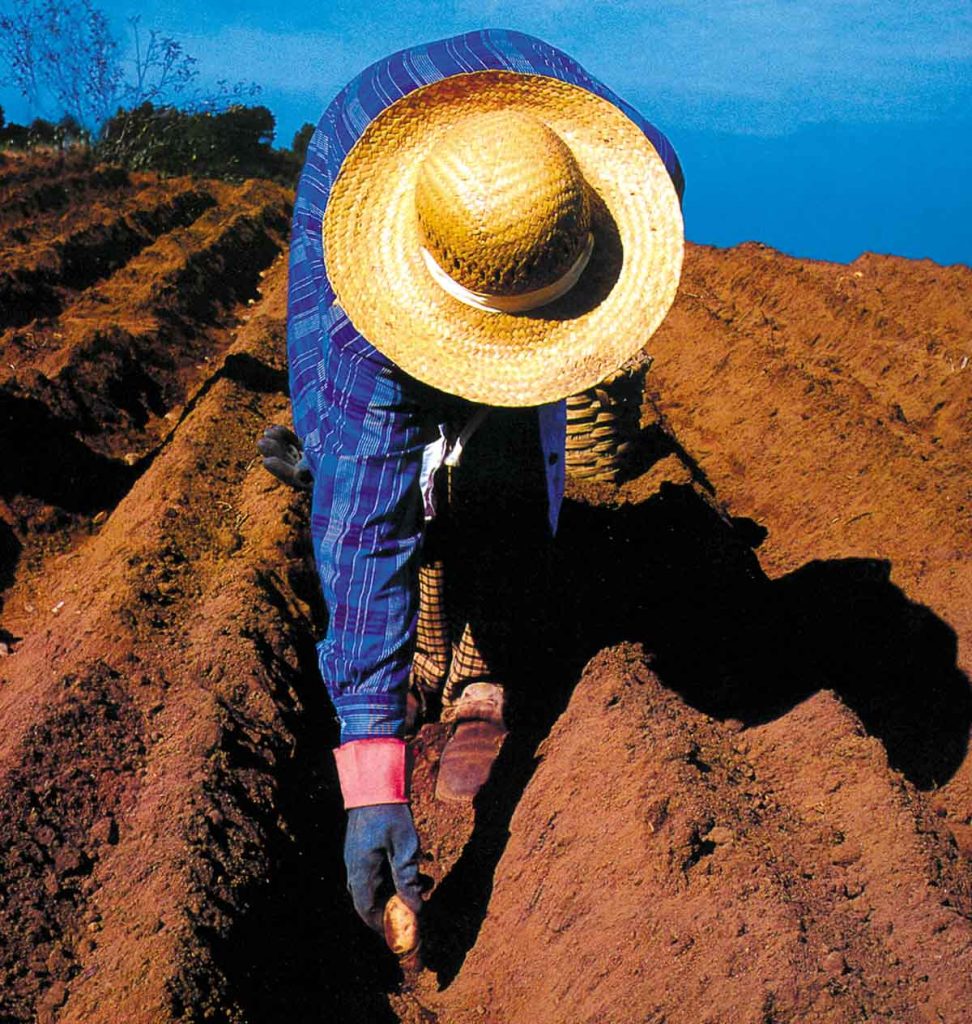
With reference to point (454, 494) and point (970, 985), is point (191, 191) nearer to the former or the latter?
point (454, 494)

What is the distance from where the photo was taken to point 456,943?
258cm

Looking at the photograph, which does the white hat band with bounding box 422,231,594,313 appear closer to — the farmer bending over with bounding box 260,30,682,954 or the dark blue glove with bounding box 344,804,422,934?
the farmer bending over with bounding box 260,30,682,954

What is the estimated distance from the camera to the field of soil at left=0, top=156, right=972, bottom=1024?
221 centimetres

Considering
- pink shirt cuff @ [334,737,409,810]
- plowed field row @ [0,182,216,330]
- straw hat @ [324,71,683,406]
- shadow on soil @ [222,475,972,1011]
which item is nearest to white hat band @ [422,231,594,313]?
straw hat @ [324,71,683,406]

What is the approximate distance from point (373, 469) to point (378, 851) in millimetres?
750

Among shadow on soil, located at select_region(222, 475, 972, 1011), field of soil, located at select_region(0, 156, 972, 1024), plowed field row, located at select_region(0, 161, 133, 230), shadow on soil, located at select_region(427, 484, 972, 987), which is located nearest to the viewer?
field of soil, located at select_region(0, 156, 972, 1024)

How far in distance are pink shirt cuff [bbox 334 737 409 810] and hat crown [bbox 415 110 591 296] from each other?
90 cm

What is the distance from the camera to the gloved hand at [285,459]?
256 centimetres

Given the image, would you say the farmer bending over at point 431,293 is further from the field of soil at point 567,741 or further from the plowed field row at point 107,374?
the plowed field row at point 107,374

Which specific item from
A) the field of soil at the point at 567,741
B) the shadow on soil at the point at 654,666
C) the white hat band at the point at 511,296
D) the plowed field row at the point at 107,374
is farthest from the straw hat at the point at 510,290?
the plowed field row at the point at 107,374

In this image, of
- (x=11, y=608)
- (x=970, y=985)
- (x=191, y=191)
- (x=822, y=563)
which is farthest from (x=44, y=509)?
(x=191, y=191)

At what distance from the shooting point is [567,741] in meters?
2.86

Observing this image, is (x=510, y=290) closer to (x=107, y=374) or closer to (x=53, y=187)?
(x=107, y=374)

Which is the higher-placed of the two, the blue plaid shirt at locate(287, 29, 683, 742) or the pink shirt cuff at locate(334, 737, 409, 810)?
the blue plaid shirt at locate(287, 29, 683, 742)
